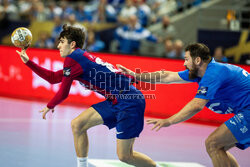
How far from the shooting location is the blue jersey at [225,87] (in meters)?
4.83

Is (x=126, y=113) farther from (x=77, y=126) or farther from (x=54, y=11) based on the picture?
(x=54, y=11)

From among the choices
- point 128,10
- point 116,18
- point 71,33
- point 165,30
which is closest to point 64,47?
point 71,33

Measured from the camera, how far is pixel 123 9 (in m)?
14.5

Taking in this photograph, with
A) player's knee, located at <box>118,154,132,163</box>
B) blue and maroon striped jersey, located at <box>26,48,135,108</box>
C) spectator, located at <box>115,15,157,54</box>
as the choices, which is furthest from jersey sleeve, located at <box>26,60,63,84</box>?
spectator, located at <box>115,15,157,54</box>

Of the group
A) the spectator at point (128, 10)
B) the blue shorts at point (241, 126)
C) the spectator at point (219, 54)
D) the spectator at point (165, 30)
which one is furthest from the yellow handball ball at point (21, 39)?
the spectator at point (128, 10)

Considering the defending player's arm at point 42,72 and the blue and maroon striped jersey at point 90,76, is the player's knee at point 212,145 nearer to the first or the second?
the blue and maroon striped jersey at point 90,76

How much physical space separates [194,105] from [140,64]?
19.2 ft

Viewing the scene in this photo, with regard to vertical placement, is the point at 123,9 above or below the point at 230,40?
above

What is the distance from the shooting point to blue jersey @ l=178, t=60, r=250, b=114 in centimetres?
483

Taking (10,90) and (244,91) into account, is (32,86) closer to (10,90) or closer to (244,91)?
(10,90)

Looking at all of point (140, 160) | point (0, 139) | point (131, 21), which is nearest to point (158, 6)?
point (131, 21)

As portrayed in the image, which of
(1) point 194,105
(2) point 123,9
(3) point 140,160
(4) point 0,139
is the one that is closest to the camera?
(1) point 194,105

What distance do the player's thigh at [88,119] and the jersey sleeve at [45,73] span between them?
2.49 feet

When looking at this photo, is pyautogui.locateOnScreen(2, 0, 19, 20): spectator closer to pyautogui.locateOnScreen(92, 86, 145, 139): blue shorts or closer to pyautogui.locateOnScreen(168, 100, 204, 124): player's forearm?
pyautogui.locateOnScreen(92, 86, 145, 139): blue shorts
